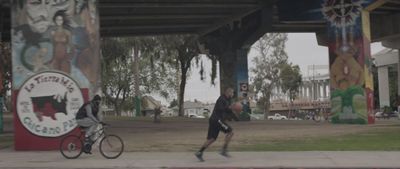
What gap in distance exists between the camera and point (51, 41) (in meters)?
20.5

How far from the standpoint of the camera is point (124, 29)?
4744cm

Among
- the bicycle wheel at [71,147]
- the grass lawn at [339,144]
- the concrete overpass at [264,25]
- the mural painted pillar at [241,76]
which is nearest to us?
the bicycle wheel at [71,147]

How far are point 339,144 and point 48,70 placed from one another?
9.77m

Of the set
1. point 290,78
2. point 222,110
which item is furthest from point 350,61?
point 290,78

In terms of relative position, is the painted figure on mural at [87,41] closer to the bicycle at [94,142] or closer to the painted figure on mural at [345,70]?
the bicycle at [94,142]

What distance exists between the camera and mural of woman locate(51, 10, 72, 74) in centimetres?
2050

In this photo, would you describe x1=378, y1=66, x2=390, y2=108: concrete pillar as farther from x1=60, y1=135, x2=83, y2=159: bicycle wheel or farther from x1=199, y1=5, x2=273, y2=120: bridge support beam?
x1=60, y1=135, x2=83, y2=159: bicycle wheel

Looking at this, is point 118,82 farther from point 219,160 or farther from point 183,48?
point 219,160

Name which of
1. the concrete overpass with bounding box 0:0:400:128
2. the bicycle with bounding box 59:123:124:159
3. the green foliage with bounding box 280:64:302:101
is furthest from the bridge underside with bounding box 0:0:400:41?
the green foliage with bounding box 280:64:302:101

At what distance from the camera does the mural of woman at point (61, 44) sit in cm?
2050

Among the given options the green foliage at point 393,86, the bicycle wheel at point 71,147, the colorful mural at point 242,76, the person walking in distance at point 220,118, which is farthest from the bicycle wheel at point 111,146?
the green foliage at point 393,86

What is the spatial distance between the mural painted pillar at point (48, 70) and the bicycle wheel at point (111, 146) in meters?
3.22

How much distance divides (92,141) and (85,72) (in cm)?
358

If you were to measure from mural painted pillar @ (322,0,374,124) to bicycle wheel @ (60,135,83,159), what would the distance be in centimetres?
2103
